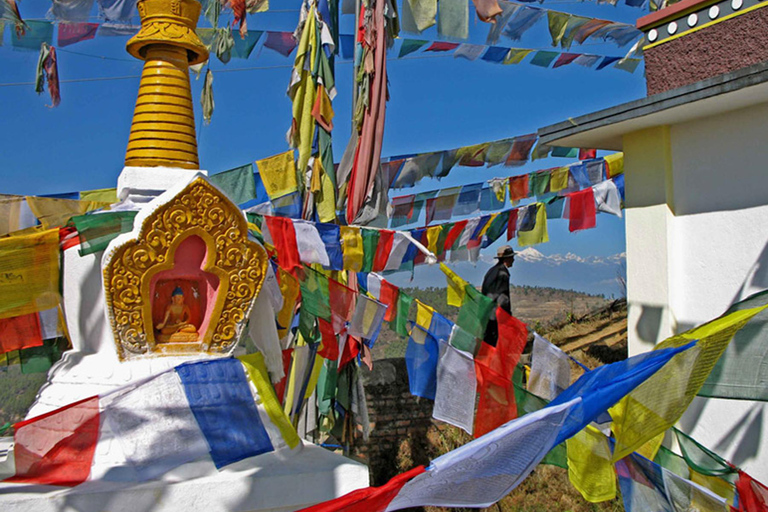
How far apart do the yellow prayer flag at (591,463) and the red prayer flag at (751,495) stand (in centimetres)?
73

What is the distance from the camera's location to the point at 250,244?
4.43m

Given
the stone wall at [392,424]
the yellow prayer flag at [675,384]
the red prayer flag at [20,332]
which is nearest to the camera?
the yellow prayer flag at [675,384]

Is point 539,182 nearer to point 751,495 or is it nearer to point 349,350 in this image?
point 349,350

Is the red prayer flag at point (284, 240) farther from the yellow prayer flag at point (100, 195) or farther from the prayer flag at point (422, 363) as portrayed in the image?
the yellow prayer flag at point (100, 195)

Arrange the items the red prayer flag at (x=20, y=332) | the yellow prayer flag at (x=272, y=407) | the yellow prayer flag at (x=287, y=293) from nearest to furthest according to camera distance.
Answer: the yellow prayer flag at (x=272, y=407), the red prayer flag at (x=20, y=332), the yellow prayer flag at (x=287, y=293)

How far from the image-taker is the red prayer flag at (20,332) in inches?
163

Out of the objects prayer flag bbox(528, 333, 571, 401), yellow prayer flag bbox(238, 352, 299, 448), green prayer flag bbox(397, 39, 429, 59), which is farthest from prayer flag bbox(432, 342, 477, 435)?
green prayer flag bbox(397, 39, 429, 59)

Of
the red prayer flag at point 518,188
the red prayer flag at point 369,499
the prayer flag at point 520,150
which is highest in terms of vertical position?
the prayer flag at point 520,150

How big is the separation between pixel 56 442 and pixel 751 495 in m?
3.45

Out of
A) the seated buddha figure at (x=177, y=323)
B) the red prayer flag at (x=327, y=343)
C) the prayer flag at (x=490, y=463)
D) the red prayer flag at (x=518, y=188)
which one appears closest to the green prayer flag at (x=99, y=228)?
the seated buddha figure at (x=177, y=323)

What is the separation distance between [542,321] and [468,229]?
596cm

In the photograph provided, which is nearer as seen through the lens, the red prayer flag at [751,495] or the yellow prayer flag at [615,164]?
the red prayer flag at [751,495]

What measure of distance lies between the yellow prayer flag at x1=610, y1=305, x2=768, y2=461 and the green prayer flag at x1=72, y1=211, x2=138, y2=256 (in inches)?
119

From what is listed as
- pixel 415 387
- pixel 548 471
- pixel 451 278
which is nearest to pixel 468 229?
pixel 548 471
